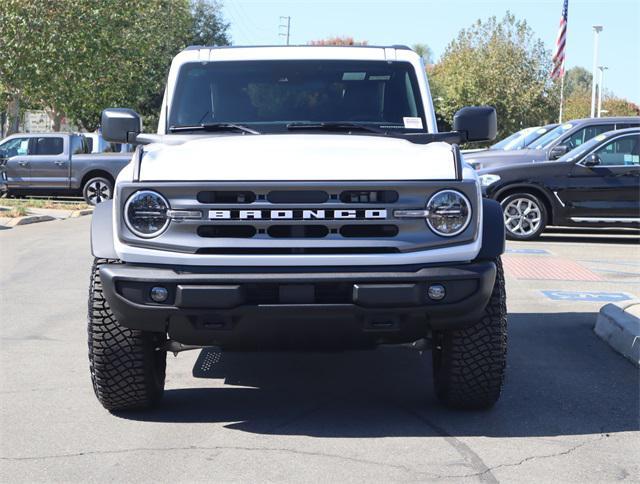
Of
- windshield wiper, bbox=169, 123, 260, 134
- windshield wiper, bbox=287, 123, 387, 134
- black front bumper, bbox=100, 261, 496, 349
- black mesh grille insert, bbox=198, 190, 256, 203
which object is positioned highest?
windshield wiper, bbox=287, 123, 387, 134

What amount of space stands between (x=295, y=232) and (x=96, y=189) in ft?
65.0

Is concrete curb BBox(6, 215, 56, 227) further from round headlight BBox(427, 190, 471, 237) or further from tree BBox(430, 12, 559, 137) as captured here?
tree BBox(430, 12, 559, 137)

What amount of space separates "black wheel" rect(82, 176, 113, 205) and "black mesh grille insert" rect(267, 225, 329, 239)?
19485 mm

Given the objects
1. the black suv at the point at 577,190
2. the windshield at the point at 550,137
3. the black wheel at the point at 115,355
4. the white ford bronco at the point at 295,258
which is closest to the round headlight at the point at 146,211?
the white ford bronco at the point at 295,258

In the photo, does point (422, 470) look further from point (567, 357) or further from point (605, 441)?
point (567, 357)

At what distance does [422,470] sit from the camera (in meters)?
4.93

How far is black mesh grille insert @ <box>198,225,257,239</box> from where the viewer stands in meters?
5.38

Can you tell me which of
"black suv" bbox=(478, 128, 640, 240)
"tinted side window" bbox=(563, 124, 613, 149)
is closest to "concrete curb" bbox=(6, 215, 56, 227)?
"black suv" bbox=(478, 128, 640, 240)

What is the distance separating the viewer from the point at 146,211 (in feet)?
17.8

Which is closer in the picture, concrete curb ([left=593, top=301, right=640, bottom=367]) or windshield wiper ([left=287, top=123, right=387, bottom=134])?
windshield wiper ([left=287, top=123, right=387, bottom=134])

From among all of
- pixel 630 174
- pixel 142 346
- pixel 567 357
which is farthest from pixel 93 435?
pixel 630 174

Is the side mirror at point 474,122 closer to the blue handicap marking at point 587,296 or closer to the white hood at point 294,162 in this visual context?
the white hood at point 294,162

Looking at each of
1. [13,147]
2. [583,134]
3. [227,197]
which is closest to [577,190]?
[583,134]

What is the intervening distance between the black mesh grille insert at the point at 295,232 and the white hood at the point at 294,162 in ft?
0.77
